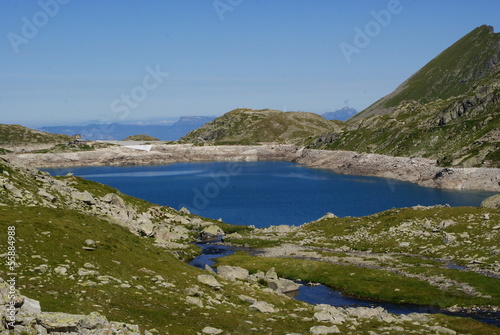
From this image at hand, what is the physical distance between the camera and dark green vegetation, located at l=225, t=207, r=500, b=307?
56.2m

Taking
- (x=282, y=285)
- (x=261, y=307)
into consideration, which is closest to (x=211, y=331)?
(x=261, y=307)

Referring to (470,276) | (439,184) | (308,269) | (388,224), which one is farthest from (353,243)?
(439,184)

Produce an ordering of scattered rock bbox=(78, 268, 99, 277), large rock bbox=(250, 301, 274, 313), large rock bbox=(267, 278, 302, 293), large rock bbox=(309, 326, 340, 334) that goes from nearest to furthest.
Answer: large rock bbox=(309, 326, 340, 334) < scattered rock bbox=(78, 268, 99, 277) < large rock bbox=(250, 301, 274, 313) < large rock bbox=(267, 278, 302, 293)

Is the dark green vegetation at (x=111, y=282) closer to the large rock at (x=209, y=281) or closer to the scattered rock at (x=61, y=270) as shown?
the scattered rock at (x=61, y=270)

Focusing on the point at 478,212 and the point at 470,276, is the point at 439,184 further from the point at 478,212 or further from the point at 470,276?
the point at 470,276

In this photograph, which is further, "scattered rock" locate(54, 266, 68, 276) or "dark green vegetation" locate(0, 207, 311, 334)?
"scattered rock" locate(54, 266, 68, 276)

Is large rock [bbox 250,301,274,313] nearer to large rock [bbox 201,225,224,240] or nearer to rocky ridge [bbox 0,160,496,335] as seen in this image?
rocky ridge [bbox 0,160,496,335]

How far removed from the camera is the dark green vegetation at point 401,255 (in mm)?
56250

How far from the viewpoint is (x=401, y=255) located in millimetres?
75688

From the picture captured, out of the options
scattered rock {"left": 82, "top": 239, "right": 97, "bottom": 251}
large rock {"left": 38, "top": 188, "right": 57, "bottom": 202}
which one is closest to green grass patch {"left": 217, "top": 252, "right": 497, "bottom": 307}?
large rock {"left": 38, "top": 188, "right": 57, "bottom": 202}

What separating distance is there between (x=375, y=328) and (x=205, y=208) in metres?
117

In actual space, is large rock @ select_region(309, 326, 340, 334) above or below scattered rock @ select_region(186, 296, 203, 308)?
below

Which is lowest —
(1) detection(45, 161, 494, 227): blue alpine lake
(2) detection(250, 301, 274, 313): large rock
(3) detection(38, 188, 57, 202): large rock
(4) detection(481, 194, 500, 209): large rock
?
(1) detection(45, 161, 494, 227): blue alpine lake

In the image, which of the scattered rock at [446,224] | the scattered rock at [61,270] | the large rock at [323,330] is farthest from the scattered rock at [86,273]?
the scattered rock at [446,224]
